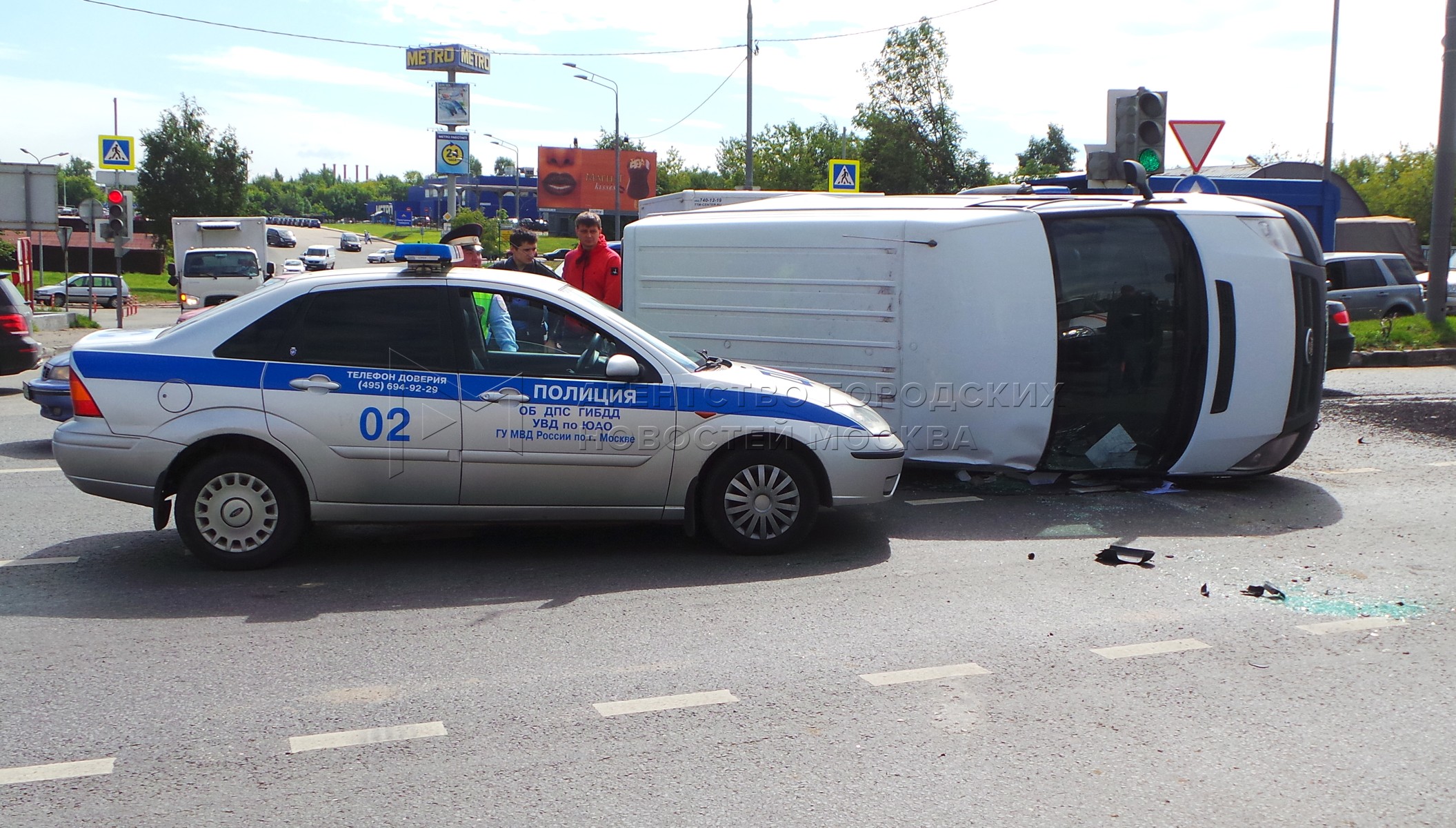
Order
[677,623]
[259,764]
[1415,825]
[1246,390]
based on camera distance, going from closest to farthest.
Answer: [1415,825]
[259,764]
[677,623]
[1246,390]

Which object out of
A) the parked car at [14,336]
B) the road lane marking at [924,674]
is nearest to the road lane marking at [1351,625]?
the road lane marking at [924,674]

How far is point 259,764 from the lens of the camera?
3.69 m

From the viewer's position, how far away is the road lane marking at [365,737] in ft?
12.6

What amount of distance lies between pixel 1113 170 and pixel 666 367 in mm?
4788

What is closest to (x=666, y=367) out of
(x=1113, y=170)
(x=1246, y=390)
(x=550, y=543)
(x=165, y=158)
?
(x=550, y=543)

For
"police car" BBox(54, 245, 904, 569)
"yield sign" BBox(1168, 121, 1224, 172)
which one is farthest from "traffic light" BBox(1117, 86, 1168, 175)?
"police car" BBox(54, 245, 904, 569)

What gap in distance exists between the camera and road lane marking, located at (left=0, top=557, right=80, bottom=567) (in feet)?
19.7

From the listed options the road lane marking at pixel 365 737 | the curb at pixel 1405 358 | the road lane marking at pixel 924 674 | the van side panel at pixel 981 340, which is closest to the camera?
the road lane marking at pixel 365 737

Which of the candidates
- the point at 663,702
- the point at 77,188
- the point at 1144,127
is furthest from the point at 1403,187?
the point at 77,188

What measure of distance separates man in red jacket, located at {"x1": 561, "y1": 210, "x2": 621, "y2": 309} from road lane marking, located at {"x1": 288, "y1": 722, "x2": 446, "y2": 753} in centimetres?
618

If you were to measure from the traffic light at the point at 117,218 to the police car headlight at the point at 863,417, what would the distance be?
882 inches

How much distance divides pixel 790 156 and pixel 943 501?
58.8 meters

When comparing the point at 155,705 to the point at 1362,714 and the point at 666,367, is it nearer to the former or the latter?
the point at 666,367

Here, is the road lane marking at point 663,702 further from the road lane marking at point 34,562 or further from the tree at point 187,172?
the tree at point 187,172
